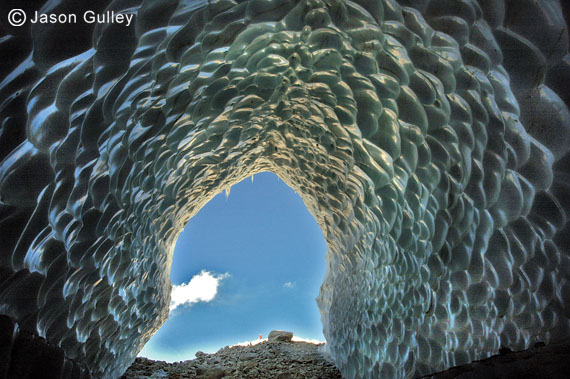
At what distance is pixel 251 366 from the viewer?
7.61 m

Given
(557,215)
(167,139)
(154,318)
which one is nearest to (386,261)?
(557,215)

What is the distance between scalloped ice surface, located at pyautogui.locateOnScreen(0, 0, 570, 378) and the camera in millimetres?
2152

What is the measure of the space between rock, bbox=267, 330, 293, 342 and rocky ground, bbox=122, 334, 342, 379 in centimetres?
150

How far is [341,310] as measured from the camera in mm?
6430

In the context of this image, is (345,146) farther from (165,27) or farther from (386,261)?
(165,27)

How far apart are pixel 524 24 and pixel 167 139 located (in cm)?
301

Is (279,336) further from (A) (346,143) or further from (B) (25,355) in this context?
(B) (25,355)

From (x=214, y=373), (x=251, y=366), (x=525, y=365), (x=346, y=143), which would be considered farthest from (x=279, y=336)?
(x=525, y=365)

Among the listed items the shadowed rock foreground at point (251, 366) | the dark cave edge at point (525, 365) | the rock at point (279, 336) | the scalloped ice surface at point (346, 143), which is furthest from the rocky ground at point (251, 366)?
the dark cave edge at point (525, 365)

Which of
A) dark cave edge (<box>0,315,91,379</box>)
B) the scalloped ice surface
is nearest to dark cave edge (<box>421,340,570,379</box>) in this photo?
the scalloped ice surface

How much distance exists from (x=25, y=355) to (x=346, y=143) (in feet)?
11.4

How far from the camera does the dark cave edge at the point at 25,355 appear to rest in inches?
87.1

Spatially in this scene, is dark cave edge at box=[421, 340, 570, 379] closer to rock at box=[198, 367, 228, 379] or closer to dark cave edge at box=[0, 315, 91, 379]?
dark cave edge at box=[0, 315, 91, 379]

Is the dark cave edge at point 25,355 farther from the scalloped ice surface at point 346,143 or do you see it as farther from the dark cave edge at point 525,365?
the dark cave edge at point 525,365
